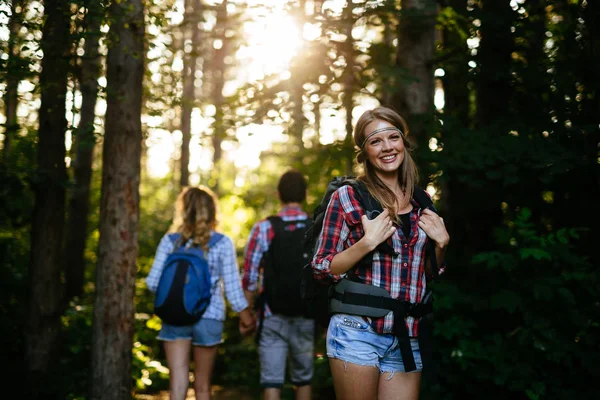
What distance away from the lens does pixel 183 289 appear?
16.2 ft

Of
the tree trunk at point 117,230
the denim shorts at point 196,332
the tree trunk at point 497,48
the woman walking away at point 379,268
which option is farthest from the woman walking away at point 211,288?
the tree trunk at point 497,48

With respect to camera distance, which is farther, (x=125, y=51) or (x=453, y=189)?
(x=453, y=189)

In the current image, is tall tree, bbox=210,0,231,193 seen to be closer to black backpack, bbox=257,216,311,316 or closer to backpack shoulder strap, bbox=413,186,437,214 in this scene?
black backpack, bbox=257,216,311,316

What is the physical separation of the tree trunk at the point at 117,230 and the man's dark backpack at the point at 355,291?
2.72 meters

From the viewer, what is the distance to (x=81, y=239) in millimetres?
10625

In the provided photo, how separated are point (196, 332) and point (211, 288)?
38 cm

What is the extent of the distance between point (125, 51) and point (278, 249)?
212 cm

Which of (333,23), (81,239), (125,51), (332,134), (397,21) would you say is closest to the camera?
(125,51)

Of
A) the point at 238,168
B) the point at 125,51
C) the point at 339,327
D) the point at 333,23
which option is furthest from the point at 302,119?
the point at 238,168

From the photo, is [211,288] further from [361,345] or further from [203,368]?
[361,345]

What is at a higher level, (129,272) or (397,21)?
(397,21)

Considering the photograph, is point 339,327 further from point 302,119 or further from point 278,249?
point 302,119

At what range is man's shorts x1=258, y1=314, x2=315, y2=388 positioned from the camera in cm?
545

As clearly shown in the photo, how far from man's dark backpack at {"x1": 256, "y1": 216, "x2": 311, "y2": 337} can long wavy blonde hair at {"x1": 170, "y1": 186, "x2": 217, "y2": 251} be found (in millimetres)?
571
